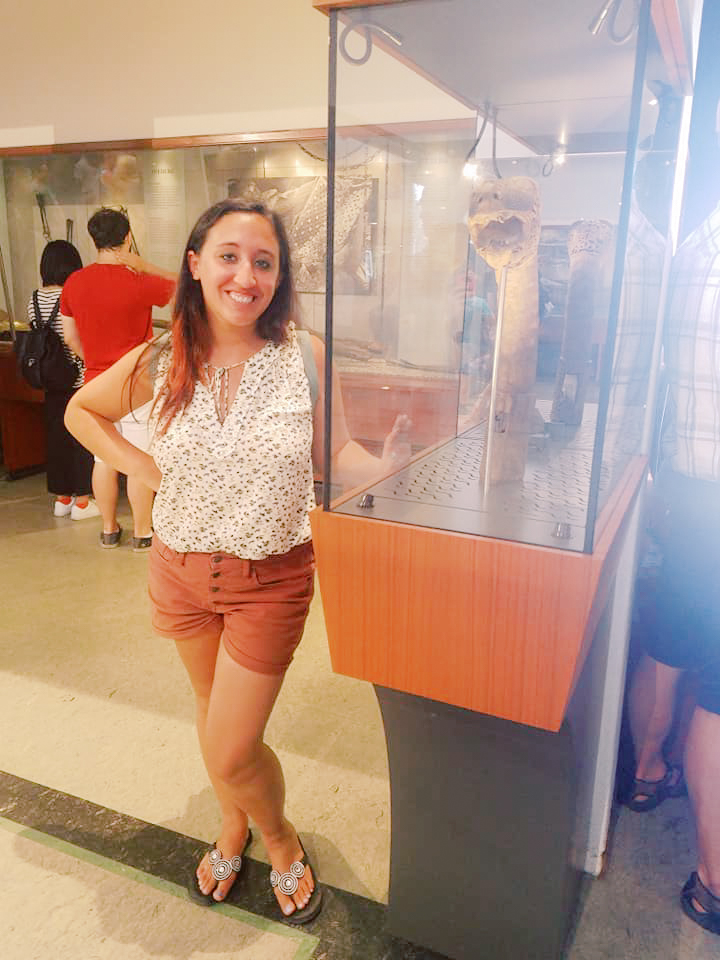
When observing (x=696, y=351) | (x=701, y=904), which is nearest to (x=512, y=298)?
(x=696, y=351)

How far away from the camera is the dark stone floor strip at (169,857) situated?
69.1 inches

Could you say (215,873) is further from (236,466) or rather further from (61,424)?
(61,424)

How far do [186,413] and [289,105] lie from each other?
3302mm

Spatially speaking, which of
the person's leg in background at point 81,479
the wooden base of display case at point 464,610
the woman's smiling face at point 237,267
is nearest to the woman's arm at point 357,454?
the wooden base of display case at point 464,610

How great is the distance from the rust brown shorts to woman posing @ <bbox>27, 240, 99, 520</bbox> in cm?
316

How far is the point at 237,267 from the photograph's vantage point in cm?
156

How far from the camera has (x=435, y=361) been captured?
1755 mm

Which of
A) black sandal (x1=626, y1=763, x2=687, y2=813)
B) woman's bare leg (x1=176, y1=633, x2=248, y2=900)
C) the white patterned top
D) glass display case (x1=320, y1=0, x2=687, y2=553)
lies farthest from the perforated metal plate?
black sandal (x1=626, y1=763, x2=687, y2=813)

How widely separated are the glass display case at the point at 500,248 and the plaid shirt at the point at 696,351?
52 millimetres

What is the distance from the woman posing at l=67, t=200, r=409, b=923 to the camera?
1.56m

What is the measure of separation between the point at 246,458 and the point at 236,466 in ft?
0.09

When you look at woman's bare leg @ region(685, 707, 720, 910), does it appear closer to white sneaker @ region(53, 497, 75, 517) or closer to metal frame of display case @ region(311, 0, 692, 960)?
metal frame of display case @ region(311, 0, 692, 960)

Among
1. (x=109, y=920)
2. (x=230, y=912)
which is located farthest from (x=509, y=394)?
(x=109, y=920)

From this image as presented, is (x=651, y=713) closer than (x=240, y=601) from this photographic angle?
No
